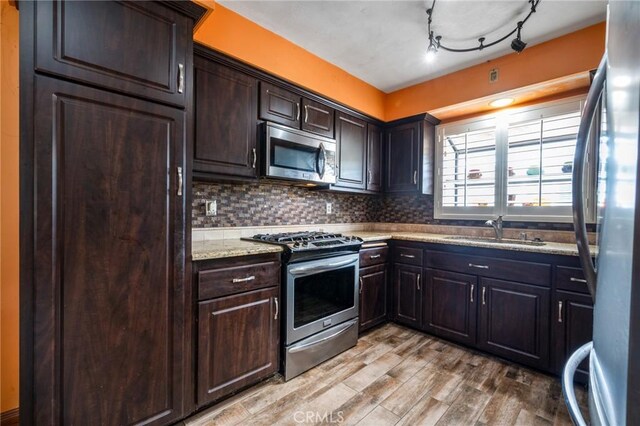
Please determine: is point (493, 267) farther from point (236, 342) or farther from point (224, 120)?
point (224, 120)

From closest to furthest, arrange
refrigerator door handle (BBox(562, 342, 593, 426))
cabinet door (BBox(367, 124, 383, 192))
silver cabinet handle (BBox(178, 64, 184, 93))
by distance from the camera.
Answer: refrigerator door handle (BBox(562, 342, 593, 426))
silver cabinet handle (BBox(178, 64, 184, 93))
cabinet door (BBox(367, 124, 383, 192))

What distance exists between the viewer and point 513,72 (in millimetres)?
2523

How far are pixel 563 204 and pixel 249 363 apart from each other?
9.18 feet

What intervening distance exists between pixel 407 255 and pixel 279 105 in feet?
6.04

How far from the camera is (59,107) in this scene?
3.81ft

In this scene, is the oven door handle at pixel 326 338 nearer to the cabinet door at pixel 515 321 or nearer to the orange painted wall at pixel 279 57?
the cabinet door at pixel 515 321

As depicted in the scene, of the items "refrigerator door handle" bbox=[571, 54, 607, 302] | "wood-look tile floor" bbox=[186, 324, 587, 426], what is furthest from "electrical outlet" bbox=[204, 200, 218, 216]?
"refrigerator door handle" bbox=[571, 54, 607, 302]

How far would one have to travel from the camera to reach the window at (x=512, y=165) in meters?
2.42

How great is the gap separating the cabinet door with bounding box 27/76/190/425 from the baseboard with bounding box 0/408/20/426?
67cm

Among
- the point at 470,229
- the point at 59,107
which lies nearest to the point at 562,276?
the point at 470,229

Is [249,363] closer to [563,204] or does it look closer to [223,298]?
[223,298]

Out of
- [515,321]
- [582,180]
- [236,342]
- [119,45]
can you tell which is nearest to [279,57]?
[119,45]

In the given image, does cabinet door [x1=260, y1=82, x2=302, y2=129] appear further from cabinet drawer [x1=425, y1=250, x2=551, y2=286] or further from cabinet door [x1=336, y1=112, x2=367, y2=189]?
cabinet drawer [x1=425, y1=250, x2=551, y2=286]

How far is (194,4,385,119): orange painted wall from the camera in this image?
1986 mm
